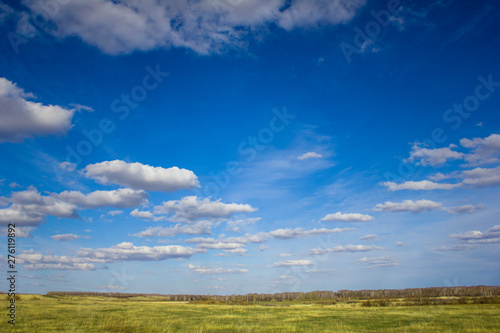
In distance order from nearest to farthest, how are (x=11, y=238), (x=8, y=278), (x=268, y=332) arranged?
(x=11, y=238)
(x=8, y=278)
(x=268, y=332)

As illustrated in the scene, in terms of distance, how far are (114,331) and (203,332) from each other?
7400 mm

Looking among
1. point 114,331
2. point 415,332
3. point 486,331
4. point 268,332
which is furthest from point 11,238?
point 486,331

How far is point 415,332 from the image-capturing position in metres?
26.0

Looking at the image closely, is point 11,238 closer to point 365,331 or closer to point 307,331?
point 307,331

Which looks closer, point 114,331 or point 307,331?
point 114,331

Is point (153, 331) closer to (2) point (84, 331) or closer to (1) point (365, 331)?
(2) point (84, 331)

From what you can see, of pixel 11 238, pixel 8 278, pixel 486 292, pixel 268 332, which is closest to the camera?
pixel 11 238

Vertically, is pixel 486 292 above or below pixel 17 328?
below

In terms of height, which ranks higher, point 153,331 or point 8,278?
point 8,278

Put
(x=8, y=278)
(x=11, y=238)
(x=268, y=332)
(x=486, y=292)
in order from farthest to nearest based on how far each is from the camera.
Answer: (x=486, y=292) < (x=268, y=332) < (x=8, y=278) < (x=11, y=238)

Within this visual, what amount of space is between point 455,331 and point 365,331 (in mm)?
7354

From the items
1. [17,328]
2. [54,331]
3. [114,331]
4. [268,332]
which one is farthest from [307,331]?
[17,328]

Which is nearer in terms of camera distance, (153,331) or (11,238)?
(11,238)

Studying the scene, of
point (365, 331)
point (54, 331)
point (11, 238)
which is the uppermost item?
point (11, 238)
